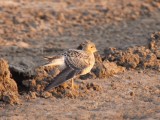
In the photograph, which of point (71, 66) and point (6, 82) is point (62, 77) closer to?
point (71, 66)

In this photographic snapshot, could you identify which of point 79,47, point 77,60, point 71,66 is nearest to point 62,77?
point 71,66

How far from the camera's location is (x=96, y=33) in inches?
482

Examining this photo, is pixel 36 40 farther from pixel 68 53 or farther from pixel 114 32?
pixel 68 53

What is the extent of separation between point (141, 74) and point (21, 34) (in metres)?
3.28

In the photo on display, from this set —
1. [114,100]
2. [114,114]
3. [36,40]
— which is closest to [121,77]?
[114,100]

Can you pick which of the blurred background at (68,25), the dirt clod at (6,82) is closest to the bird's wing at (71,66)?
the dirt clod at (6,82)

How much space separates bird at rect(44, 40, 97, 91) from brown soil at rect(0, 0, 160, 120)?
25 cm

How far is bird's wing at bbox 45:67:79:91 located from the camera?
7918mm

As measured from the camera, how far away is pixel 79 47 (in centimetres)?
→ 956

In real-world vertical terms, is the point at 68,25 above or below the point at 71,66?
below

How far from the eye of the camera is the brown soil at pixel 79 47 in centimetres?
794

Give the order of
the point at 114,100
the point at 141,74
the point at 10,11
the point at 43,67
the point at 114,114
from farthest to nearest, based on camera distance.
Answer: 1. the point at 10,11
2. the point at 141,74
3. the point at 43,67
4. the point at 114,100
5. the point at 114,114

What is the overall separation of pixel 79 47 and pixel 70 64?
1.15 meters

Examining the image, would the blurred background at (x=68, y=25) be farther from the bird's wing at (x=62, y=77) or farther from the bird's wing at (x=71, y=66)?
the bird's wing at (x=62, y=77)
